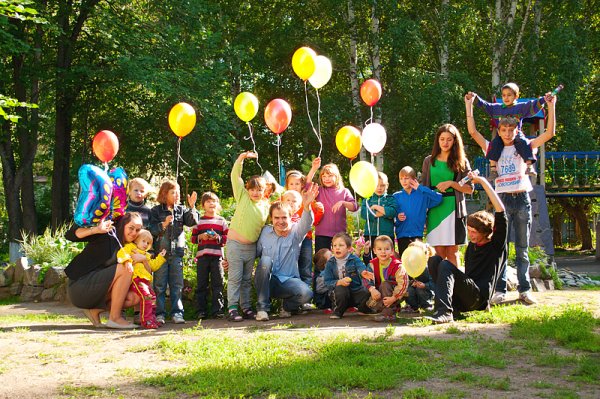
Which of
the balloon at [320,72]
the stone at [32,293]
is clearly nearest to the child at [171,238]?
the balloon at [320,72]

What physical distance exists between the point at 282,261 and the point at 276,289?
0.29 meters

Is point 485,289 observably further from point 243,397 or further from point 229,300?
point 243,397

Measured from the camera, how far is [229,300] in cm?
733

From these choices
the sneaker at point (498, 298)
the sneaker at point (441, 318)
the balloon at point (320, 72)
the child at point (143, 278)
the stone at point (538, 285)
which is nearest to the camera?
the sneaker at point (441, 318)

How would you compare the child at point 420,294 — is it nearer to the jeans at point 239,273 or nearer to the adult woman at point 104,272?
the jeans at point 239,273

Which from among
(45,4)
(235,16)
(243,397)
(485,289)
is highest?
(235,16)

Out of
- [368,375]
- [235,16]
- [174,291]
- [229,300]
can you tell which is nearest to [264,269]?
[229,300]

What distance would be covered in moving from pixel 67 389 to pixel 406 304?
3921mm

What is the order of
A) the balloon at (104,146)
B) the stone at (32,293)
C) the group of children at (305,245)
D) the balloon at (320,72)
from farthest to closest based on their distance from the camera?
1. the stone at (32,293)
2. the balloon at (320,72)
3. the balloon at (104,146)
4. the group of children at (305,245)

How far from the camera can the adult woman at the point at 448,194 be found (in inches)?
287

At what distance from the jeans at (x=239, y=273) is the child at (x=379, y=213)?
1193 mm

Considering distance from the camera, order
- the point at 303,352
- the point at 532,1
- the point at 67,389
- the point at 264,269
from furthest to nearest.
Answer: the point at 532,1, the point at 264,269, the point at 303,352, the point at 67,389

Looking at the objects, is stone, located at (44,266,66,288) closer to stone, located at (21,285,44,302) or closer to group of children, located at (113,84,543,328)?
stone, located at (21,285,44,302)

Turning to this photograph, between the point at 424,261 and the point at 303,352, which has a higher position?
the point at 424,261
